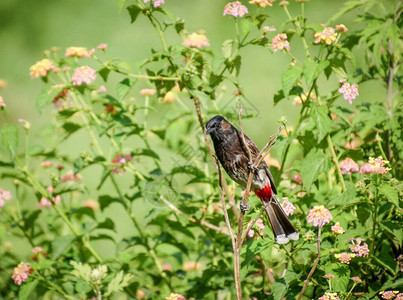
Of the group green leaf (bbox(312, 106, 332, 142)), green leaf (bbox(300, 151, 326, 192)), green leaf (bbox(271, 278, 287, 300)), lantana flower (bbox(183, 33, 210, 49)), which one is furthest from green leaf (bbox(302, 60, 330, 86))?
green leaf (bbox(271, 278, 287, 300))

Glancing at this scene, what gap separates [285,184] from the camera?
9.46 feet

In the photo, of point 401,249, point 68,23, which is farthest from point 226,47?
point 68,23

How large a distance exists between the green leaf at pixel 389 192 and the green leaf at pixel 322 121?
0.38m

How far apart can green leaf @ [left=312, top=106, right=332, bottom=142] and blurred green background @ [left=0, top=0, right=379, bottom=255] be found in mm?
2843

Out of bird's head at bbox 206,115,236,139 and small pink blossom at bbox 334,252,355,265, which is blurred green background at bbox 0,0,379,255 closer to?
bird's head at bbox 206,115,236,139

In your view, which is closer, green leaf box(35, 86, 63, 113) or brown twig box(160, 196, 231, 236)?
brown twig box(160, 196, 231, 236)

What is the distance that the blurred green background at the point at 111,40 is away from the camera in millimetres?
6004

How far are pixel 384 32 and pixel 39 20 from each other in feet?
20.2

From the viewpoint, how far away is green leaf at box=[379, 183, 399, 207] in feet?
6.92

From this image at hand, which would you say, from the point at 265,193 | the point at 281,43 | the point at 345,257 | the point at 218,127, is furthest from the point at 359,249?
the point at 281,43

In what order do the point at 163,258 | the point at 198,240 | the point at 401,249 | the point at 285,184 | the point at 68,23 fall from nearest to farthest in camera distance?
the point at 401,249, the point at 285,184, the point at 198,240, the point at 163,258, the point at 68,23

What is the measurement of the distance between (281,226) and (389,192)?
472 mm

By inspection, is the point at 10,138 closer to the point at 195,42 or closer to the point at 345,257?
the point at 195,42

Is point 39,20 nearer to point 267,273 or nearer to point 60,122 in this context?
point 60,122
